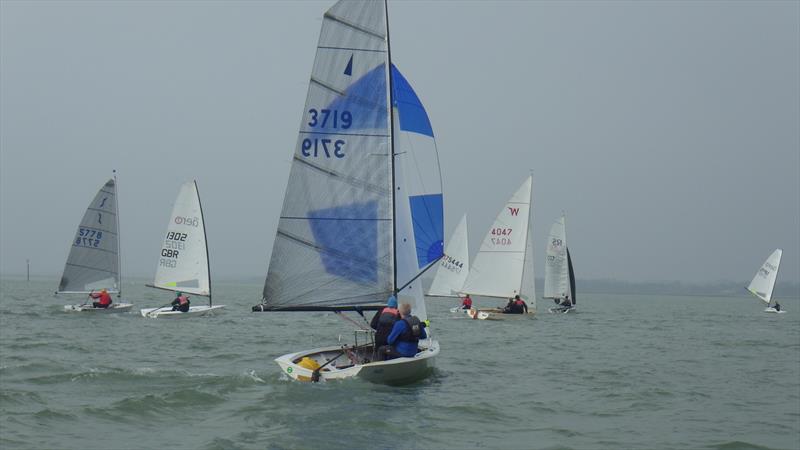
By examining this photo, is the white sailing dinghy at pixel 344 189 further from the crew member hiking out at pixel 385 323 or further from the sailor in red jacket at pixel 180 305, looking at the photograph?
the sailor in red jacket at pixel 180 305

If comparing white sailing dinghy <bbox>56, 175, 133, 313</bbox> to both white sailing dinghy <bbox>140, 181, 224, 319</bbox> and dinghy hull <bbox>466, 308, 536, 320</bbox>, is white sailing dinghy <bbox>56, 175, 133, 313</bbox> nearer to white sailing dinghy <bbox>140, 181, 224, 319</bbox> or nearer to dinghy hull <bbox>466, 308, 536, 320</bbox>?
white sailing dinghy <bbox>140, 181, 224, 319</bbox>

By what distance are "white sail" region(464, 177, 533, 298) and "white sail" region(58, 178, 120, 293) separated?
55.0 ft

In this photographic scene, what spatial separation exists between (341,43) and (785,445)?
9954 millimetres

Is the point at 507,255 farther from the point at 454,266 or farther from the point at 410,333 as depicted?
the point at 410,333

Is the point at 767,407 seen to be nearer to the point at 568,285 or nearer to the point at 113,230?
the point at 113,230

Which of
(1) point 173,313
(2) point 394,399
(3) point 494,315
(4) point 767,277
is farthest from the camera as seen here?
(4) point 767,277

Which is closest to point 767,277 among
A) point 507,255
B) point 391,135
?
point 507,255

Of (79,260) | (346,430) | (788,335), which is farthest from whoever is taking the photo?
(79,260)

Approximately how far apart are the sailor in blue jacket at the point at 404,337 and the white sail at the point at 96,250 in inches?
1055

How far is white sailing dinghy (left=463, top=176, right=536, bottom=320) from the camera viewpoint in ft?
127

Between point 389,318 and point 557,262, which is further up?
point 557,262

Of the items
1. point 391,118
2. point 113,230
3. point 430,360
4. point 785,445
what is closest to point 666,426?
point 785,445

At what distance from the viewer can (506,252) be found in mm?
38875

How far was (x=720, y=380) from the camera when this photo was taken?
18500 mm
